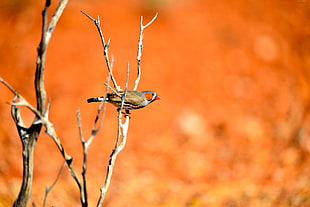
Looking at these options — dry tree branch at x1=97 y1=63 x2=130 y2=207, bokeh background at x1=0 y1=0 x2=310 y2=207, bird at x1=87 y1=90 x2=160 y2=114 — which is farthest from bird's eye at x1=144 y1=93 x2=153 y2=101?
bokeh background at x1=0 y1=0 x2=310 y2=207

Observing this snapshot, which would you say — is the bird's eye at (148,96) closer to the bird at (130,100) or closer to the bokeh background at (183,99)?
the bird at (130,100)

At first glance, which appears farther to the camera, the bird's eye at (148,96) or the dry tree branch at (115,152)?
the bird's eye at (148,96)

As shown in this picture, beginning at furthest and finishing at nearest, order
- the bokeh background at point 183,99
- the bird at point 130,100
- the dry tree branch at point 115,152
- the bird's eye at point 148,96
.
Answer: the bokeh background at point 183,99 < the bird's eye at point 148,96 < the bird at point 130,100 < the dry tree branch at point 115,152

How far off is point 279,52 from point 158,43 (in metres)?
3.45

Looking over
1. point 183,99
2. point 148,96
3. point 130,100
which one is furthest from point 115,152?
point 183,99

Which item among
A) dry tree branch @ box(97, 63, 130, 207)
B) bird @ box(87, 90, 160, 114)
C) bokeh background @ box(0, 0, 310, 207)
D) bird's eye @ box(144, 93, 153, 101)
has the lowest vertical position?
dry tree branch @ box(97, 63, 130, 207)

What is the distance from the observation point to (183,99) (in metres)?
10.3

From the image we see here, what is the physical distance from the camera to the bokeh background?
750 cm

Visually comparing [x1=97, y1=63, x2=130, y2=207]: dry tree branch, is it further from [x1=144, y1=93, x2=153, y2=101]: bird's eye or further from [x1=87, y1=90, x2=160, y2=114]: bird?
[x1=144, y1=93, x2=153, y2=101]: bird's eye

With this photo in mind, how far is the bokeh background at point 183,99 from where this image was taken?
7.50 m

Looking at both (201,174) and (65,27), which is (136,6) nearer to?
(65,27)

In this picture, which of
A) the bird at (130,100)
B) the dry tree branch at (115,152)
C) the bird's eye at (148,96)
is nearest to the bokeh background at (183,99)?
the bird at (130,100)

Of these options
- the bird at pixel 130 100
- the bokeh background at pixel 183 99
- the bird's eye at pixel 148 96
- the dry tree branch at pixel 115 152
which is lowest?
the dry tree branch at pixel 115 152

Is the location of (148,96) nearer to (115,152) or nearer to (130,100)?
(130,100)
